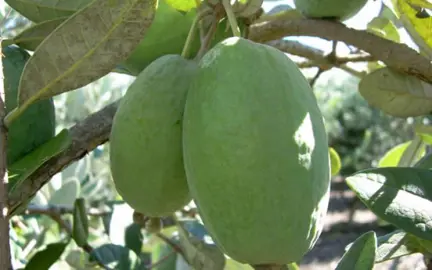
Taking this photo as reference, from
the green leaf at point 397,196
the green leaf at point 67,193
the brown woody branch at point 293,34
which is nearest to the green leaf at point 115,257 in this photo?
the brown woody branch at point 293,34

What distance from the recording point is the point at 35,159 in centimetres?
72

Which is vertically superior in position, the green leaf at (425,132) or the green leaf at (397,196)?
the green leaf at (397,196)

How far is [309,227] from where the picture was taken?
1.94ft

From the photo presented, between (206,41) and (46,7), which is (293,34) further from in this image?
(46,7)

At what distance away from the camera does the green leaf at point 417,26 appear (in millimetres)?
855

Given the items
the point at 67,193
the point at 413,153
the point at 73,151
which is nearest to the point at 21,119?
the point at 73,151

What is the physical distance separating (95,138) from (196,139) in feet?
0.87

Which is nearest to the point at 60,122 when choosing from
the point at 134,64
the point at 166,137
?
the point at 134,64

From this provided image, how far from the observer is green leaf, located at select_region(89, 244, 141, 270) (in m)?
1.07

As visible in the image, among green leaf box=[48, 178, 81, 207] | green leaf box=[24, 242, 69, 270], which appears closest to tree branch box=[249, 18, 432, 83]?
green leaf box=[24, 242, 69, 270]

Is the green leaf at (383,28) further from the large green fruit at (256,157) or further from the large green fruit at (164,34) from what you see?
the large green fruit at (256,157)

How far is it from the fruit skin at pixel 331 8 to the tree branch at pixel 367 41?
11 millimetres

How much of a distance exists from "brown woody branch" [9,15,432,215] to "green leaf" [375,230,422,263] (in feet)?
0.74

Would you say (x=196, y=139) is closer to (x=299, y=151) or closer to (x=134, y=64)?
(x=299, y=151)
